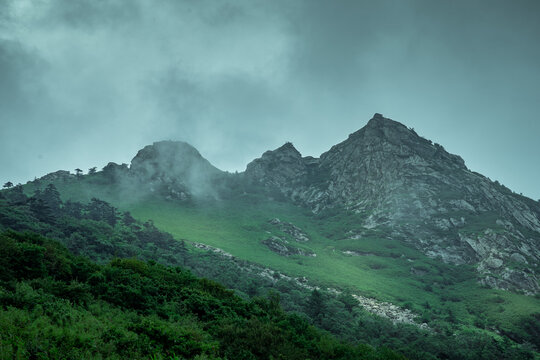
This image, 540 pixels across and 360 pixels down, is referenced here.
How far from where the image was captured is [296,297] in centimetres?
6356

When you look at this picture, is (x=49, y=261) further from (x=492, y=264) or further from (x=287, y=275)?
(x=492, y=264)

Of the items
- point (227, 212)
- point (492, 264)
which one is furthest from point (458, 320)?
point (227, 212)

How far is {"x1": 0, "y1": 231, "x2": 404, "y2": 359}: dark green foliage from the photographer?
11.4 meters

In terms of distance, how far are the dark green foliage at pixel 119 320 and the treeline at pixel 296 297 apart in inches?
1014

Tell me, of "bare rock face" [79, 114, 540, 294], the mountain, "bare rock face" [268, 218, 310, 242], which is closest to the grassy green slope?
the mountain

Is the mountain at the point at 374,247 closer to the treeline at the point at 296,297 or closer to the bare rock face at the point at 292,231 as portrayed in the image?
the treeline at the point at 296,297

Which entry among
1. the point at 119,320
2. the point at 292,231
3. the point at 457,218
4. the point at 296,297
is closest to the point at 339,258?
the point at 292,231

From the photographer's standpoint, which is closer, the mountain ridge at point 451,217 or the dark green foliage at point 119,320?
the dark green foliage at point 119,320

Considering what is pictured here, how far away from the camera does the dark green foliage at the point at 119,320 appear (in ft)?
37.4

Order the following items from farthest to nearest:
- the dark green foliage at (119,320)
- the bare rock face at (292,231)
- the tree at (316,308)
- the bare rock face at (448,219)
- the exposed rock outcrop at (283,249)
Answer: the bare rock face at (292,231) → the exposed rock outcrop at (283,249) → the bare rock face at (448,219) → the tree at (316,308) → the dark green foliage at (119,320)

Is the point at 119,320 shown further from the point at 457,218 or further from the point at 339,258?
the point at 457,218

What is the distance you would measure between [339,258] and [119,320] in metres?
117

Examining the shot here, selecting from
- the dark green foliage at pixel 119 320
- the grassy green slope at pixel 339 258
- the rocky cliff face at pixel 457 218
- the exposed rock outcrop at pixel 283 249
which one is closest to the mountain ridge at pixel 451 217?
the rocky cliff face at pixel 457 218

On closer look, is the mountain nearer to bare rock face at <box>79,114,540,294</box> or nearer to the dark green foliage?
bare rock face at <box>79,114,540,294</box>
